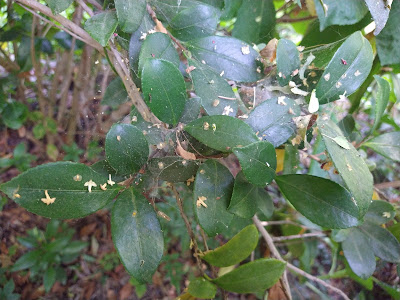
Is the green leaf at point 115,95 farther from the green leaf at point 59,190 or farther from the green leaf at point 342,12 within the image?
the green leaf at point 342,12

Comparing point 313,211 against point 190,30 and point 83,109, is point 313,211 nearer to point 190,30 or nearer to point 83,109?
point 190,30

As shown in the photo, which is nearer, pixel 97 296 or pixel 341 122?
pixel 341 122

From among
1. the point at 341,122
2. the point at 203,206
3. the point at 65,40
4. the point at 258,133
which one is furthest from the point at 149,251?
the point at 65,40

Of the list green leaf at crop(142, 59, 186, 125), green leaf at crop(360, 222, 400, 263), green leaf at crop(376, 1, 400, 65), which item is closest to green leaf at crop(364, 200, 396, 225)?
green leaf at crop(360, 222, 400, 263)

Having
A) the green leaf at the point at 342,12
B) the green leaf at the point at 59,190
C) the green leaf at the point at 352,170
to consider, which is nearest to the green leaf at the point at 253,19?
the green leaf at the point at 342,12

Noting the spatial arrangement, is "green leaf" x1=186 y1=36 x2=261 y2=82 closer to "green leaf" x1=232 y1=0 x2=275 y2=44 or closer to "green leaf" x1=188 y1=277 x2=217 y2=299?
"green leaf" x1=232 y1=0 x2=275 y2=44
